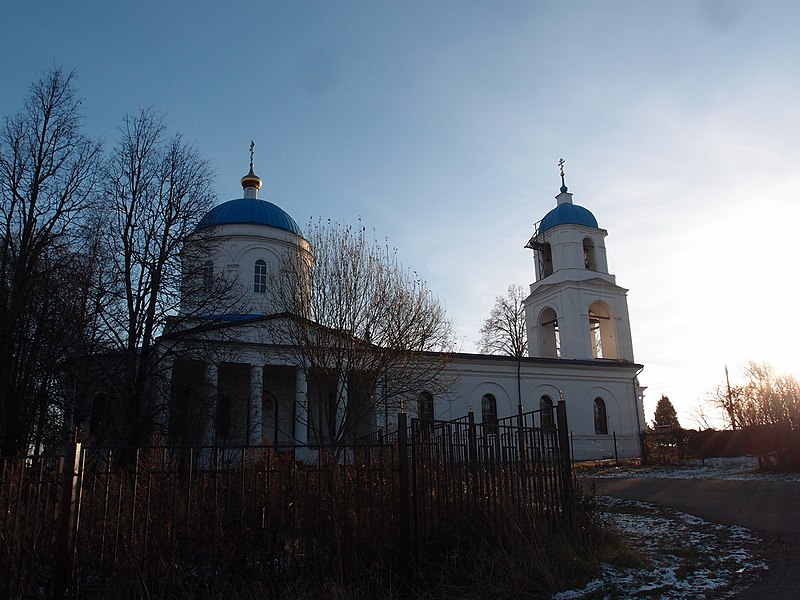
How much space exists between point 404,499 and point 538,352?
31.7m

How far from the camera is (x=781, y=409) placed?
19.8 m

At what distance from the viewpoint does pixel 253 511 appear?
23.5 ft

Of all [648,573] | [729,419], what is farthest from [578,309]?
[648,573]

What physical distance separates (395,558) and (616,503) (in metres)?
8.35

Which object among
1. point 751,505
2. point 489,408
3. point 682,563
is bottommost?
point 682,563

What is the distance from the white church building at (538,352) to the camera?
1104 inches

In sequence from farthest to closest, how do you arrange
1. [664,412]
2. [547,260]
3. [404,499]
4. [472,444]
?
[664,412] → [547,260] → [472,444] → [404,499]

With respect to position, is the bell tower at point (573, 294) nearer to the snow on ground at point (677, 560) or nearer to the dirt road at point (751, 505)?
the dirt road at point (751, 505)

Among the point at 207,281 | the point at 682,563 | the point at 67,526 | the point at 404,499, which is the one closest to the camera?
the point at 67,526

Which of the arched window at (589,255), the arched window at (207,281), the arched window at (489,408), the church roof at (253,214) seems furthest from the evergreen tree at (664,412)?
the arched window at (207,281)

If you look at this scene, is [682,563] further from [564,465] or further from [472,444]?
[472,444]

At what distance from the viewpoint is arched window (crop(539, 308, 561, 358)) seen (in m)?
38.2

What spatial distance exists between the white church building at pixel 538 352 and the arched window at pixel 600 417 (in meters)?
0.06

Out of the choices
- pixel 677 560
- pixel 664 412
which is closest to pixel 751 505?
pixel 677 560
